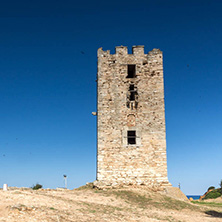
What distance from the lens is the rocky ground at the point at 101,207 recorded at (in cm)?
734

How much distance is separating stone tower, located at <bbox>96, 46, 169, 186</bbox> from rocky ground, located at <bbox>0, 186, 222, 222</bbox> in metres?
1.17

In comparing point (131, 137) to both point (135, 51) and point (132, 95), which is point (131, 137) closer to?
point (132, 95)

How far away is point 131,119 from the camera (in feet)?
52.3

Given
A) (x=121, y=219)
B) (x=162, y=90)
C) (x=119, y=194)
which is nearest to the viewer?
(x=121, y=219)

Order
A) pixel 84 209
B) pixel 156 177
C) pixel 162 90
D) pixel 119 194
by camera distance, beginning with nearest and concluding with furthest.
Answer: pixel 84 209
pixel 119 194
pixel 156 177
pixel 162 90

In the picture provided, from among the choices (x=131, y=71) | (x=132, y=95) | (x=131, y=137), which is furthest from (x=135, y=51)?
(x=131, y=137)

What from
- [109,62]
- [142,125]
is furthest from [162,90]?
[109,62]

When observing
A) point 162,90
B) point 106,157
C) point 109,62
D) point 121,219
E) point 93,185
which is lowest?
point 121,219

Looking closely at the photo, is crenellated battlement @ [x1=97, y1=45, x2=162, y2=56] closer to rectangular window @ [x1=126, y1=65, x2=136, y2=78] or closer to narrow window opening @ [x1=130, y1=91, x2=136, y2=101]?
rectangular window @ [x1=126, y1=65, x2=136, y2=78]

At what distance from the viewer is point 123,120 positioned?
52.1 ft

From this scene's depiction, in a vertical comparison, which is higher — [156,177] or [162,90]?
[162,90]

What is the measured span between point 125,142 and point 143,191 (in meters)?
2.99

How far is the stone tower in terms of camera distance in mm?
15055

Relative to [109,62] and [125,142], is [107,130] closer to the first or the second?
[125,142]
